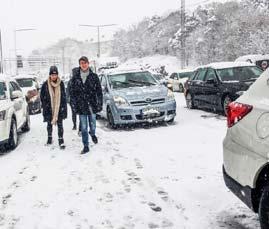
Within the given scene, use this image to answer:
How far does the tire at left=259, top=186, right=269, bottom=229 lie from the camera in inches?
148

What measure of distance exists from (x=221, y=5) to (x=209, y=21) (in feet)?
24.4

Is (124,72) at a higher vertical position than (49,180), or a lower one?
higher

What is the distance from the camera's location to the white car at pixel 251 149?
3783mm

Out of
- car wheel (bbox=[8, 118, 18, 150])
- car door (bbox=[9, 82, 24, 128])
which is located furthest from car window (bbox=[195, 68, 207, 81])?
car wheel (bbox=[8, 118, 18, 150])

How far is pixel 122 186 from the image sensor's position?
6133 millimetres

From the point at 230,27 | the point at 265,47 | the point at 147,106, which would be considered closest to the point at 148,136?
the point at 147,106

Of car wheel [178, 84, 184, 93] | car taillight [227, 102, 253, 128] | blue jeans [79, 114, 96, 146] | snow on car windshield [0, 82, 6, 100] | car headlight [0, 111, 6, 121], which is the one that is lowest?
car wheel [178, 84, 184, 93]

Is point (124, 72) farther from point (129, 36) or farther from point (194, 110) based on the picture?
point (129, 36)

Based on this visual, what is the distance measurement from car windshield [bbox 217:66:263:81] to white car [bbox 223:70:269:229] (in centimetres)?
919

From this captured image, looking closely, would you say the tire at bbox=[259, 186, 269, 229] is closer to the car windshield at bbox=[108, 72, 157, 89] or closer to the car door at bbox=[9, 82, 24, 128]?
the car door at bbox=[9, 82, 24, 128]

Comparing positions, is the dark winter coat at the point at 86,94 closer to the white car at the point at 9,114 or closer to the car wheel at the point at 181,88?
the white car at the point at 9,114

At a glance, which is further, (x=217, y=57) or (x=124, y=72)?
(x=217, y=57)

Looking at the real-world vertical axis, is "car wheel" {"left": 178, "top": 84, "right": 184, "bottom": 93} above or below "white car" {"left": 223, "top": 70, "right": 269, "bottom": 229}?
below

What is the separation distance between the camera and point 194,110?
15633 mm
